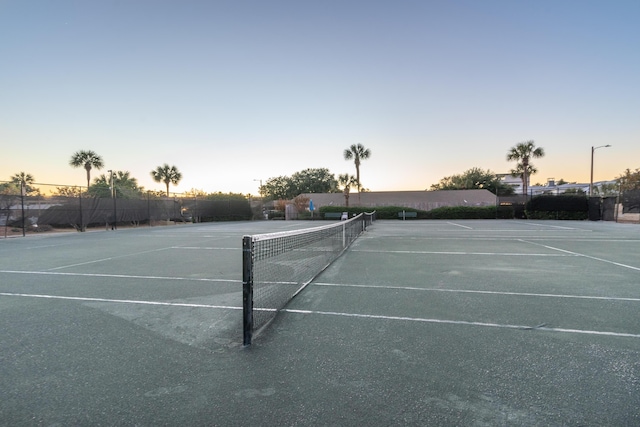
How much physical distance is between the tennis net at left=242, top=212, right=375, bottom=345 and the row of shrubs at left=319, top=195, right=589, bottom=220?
2980cm

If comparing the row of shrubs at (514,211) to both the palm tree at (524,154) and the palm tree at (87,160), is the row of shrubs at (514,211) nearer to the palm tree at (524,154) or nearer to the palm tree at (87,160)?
the palm tree at (524,154)

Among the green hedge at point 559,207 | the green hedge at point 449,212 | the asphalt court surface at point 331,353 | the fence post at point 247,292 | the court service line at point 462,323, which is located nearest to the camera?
the asphalt court surface at point 331,353

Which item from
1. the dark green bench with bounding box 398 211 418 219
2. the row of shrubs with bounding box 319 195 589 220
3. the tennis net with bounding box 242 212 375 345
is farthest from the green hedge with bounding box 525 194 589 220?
the tennis net with bounding box 242 212 375 345

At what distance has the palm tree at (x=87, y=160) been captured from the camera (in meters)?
43.0

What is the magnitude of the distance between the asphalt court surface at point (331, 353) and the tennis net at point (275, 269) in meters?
0.29

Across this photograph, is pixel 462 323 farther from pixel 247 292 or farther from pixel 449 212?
pixel 449 212

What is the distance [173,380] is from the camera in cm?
284

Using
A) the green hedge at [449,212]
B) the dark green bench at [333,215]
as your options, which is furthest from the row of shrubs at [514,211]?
the dark green bench at [333,215]

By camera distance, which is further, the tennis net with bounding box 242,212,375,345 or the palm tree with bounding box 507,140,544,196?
the palm tree with bounding box 507,140,544,196

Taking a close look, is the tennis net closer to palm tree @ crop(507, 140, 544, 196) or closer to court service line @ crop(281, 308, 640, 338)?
court service line @ crop(281, 308, 640, 338)

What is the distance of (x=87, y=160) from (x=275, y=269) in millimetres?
47169

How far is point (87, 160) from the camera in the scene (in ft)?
143

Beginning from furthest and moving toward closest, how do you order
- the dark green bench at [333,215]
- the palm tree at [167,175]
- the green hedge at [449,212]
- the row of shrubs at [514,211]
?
the palm tree at [167,175] < the dark green bench at [333,215] < the green hedge at [449,212] < the row of shrubs at [514,211]

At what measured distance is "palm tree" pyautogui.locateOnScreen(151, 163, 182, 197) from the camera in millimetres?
52406
